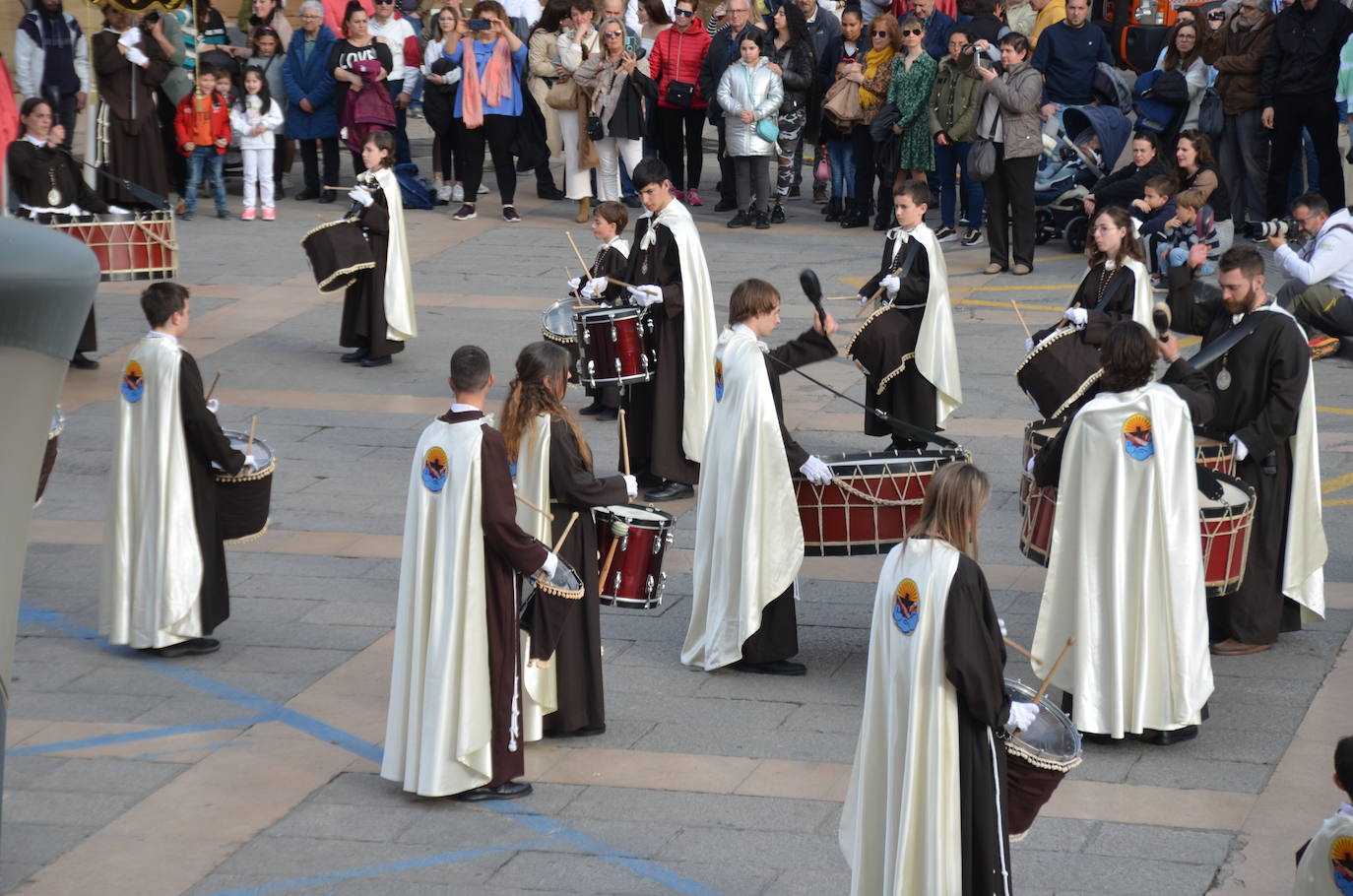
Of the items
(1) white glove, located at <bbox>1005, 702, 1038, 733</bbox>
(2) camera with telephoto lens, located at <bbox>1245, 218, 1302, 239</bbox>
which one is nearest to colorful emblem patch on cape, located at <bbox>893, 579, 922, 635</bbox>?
(1) white glove, located at <bbox>1005, 702, 1038, 733</bbox>

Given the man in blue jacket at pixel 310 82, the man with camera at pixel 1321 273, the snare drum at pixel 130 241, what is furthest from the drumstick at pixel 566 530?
the man in blue jacket at pixel 310 82

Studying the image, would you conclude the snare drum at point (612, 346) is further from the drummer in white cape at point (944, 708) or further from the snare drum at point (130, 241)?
the drummer in white cape at point (944, 708)

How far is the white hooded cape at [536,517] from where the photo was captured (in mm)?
7824

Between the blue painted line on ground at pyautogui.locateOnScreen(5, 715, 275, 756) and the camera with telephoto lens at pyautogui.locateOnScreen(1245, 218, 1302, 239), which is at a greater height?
the camera with telephoto lens at pyautogui.locateOnScreen(1245, 218, 1302, 239)

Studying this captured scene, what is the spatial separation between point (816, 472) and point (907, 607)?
8.91ft

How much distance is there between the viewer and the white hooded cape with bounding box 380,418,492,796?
7.16 meters

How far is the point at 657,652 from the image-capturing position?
916 cm

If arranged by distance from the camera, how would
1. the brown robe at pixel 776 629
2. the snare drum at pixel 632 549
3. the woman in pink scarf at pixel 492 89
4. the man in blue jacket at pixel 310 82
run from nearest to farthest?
the snare drum at pixel 632 549
the brown robe at pixel 776 629
the woman in pink scarf at pixel 492 89
the man in blue jacket at pixel 310 82

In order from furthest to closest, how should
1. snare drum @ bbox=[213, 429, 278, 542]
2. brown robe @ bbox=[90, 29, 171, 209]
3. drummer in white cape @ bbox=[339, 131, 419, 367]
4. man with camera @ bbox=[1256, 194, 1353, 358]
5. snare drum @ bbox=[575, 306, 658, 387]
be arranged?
brown robe @ bbox=[90, 29, 171, 209] → drummer in white cape @ bbox=[339, 131, 419, 367] → man with camera @ bbox=[1256, 194, 1353, 358] → snare drum @ bbox=[575, 306, 658, 387] → snare drum @ bbox=[213, 429, 278, 542]

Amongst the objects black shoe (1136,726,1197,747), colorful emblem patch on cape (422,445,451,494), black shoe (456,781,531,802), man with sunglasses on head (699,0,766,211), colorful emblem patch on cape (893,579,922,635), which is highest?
man with sunglasses on head (699,0,766,211)

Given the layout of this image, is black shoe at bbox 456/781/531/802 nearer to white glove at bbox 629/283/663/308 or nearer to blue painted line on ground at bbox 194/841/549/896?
blue painted line on ground at bbox 194/841/549/896

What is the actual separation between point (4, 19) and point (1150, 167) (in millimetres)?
16278

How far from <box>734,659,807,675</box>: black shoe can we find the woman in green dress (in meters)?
9.51

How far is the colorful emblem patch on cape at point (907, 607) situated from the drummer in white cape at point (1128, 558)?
200 cm
